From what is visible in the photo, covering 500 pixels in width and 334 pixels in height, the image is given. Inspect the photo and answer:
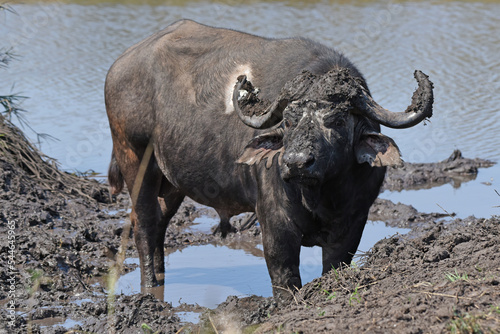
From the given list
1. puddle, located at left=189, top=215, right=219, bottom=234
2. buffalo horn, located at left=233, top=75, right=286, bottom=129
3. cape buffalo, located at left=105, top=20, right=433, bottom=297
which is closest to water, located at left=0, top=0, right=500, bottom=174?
puddle, located at left=189, top=215, right=219, bottom=234

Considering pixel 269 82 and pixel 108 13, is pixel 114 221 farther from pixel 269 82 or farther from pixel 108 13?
pixel 108 13

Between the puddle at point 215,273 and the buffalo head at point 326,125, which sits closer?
the buffalo head at point 326,125

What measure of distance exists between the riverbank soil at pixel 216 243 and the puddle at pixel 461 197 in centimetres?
23

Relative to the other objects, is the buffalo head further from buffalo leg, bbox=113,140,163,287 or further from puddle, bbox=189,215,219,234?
puddle, bbox=189,215,219,234

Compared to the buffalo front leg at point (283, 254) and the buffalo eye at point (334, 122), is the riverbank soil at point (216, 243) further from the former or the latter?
the buffalo eye at point (334, 122)

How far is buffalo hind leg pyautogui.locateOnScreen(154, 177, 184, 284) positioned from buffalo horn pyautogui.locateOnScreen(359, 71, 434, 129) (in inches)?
115

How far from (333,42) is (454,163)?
6.99 m

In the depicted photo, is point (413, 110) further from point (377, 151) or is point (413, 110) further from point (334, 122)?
point (334, 122)

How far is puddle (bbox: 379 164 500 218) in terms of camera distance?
871 centimetres

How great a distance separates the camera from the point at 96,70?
15664 millimetres

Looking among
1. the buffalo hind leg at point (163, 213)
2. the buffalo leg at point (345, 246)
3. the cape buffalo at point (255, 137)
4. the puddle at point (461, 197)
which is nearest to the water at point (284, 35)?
the puddle at point (461, 197)

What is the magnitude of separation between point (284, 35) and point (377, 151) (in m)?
12.3

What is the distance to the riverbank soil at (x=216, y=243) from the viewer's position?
437 cm

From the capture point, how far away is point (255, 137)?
550 cm
